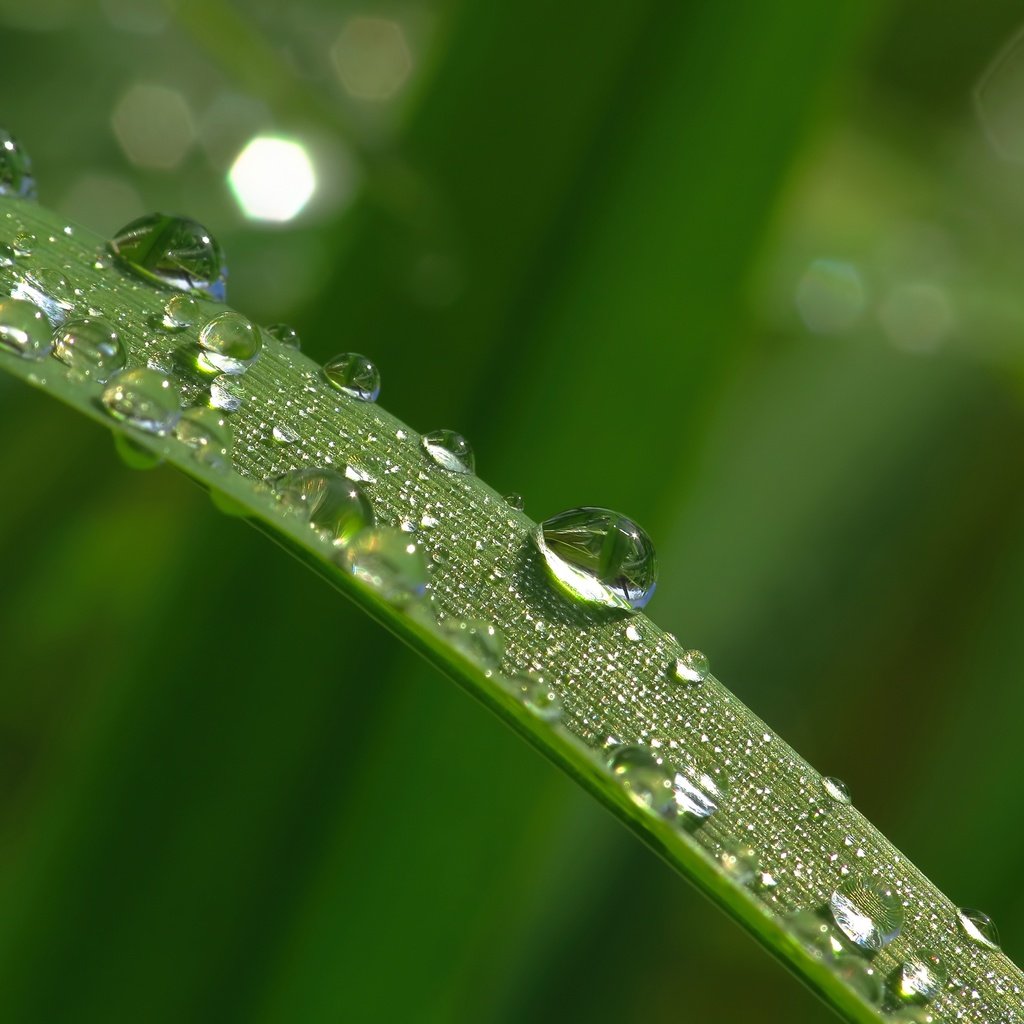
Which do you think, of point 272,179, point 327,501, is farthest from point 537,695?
point 272,179

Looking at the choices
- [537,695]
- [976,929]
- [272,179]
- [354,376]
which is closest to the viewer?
[537,695]

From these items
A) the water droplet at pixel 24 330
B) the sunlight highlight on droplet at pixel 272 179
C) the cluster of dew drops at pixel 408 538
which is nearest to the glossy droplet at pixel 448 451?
the cluster of dew drops at pixel 408 538

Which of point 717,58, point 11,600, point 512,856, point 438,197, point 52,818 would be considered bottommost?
point 11,600

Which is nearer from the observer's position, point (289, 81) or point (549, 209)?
point (549, 209)

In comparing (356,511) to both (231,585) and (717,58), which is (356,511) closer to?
(231,585)

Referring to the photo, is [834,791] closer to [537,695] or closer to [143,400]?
[537,695]

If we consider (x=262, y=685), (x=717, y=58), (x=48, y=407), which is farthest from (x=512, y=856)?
(x=48, y=407)

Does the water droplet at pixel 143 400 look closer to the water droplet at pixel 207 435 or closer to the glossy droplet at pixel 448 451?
the water droplet at pixel 207 435
